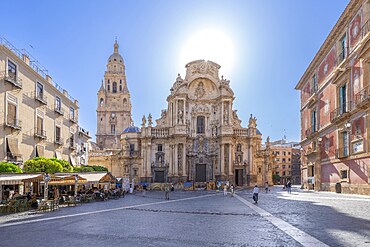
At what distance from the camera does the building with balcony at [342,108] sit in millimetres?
27031

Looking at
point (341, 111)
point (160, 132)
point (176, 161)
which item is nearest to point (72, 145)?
point (160, 132)

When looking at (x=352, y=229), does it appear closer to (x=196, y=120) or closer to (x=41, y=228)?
(x=41, y=228)

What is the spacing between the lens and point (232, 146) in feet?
194

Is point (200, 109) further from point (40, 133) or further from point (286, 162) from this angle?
point (286, 162)

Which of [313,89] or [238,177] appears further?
[238,177]

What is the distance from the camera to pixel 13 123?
93.8 ft

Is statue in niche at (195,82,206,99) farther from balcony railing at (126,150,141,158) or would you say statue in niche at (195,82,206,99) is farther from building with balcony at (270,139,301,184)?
building with balcony at (270,139,301,184)

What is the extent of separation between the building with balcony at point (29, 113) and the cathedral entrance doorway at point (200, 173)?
911 inches

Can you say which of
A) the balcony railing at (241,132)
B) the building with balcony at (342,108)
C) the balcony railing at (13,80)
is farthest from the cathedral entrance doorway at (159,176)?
the balcony railing at (13,80)

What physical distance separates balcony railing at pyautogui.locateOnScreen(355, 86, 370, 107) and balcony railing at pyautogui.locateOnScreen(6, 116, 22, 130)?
82.7 ft

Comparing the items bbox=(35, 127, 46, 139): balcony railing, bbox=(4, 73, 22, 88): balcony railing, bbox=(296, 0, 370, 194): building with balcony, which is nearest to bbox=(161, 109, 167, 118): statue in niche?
bbox=(296, 0, 370, 194): building with balcony

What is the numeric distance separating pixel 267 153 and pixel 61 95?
118 ft

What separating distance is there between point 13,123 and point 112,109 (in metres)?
67.8

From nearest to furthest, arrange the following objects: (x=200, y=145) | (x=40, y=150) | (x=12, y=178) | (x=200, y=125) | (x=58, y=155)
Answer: (x=12, y=178), (x=40, y=150), (x=58, y=155), (x=200, y=145), (x=200, y=125)
